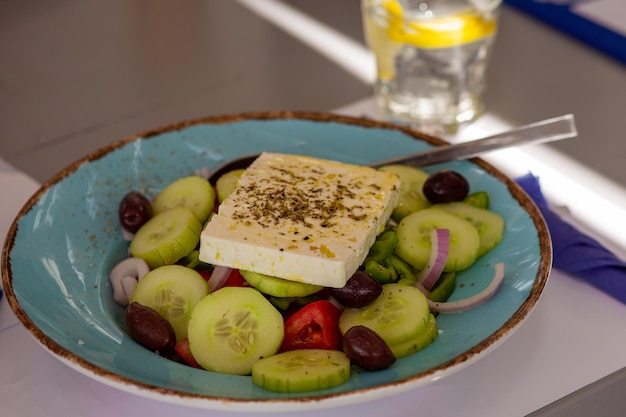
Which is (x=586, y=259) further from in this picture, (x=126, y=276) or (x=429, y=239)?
(x=126, y=276)

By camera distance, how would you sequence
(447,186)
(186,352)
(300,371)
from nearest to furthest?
(300,371)
(186,352)
(447,186)

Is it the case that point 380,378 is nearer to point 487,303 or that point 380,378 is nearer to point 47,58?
point 487,303

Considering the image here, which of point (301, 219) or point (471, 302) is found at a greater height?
point (301, 219)

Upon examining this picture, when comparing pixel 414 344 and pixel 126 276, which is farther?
pixel 126 276

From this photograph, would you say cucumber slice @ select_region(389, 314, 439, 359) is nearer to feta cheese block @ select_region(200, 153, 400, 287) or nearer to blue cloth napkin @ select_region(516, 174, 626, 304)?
feta cheese block @ select_region(200, 153, 400, 287)

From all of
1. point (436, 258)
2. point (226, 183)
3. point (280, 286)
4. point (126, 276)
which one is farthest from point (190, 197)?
point (436, 258)

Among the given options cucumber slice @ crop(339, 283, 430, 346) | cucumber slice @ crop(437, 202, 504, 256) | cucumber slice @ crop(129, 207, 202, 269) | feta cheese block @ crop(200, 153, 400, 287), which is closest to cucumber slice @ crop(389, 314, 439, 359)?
cucumber slice @ crop(339, 283, 430, 346)
